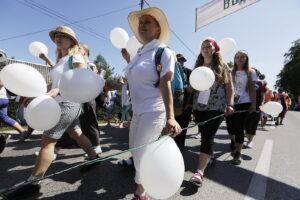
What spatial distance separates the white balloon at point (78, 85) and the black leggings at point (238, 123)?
8.65 feet

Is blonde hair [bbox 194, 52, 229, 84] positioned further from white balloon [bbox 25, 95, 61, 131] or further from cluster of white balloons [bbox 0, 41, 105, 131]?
white balloon [bbox 25, 95, 61, 131]

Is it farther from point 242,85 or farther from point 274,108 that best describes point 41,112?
point 274,108

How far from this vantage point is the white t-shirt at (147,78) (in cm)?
181

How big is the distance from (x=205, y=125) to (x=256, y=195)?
95cm

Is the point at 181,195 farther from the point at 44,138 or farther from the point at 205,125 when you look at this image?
the point at 44,138

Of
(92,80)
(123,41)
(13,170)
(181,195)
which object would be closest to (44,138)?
(92,80)

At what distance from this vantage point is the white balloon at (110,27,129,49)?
3781 millimetres

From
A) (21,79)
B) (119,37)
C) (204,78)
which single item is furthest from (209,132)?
(119,37)

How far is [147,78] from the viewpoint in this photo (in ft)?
5.97

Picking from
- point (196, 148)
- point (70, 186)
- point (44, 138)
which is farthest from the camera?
point (196, 148)

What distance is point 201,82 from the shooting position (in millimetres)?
2684

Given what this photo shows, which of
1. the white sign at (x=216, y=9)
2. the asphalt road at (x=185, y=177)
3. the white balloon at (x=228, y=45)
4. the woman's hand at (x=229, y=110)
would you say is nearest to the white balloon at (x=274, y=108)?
the asphalt road at (x=185, y=177)

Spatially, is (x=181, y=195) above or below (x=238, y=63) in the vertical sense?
below

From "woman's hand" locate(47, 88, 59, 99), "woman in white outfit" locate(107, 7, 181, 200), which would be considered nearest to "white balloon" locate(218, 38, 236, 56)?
"woman in white outfit" locate(107, 7, 181, 200)
